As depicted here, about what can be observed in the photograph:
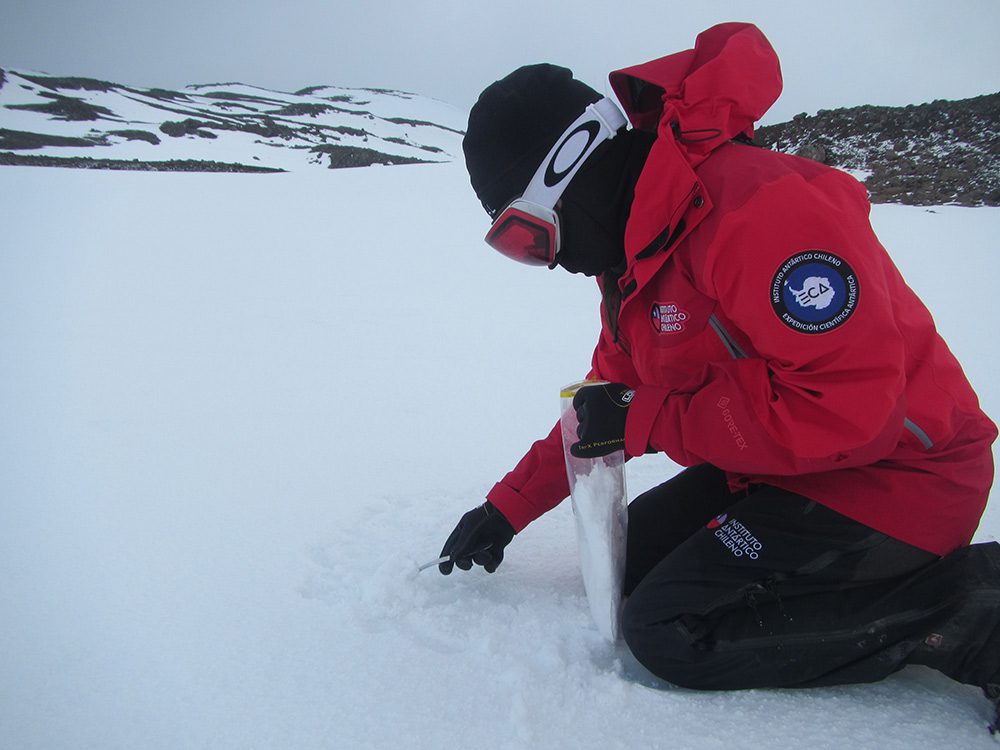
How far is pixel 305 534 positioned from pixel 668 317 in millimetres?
967

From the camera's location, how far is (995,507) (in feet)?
5.29

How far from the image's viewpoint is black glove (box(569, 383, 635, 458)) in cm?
106

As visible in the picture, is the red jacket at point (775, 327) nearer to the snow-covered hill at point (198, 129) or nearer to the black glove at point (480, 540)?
the black glove at point (480, 540)

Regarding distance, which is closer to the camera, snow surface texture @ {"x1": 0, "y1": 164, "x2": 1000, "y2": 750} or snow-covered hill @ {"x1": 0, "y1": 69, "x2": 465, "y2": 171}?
snow surface texture @ {"x1": 0, "y1": 164, "x2": 1000, "y2": 750}

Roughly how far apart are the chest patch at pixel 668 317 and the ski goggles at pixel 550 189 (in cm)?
21

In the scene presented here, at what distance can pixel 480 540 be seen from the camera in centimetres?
133

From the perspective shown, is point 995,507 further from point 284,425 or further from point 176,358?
point 176,358

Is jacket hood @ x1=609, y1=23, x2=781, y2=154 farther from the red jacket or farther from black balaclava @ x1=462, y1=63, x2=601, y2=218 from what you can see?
black balaclava @ x1=462, y1=63, x2=601, y2=218

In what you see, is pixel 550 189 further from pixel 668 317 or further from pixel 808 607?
pixel 808 607

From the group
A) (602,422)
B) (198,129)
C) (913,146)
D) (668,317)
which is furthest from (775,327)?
(198,129)

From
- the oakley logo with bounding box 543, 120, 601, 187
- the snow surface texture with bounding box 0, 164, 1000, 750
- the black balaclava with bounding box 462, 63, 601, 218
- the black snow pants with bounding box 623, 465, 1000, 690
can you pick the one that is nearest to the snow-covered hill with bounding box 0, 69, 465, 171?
the snow surface texture with bounding box 0, 164, 1000, 750

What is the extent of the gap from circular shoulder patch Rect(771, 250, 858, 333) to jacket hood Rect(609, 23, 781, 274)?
16 cm

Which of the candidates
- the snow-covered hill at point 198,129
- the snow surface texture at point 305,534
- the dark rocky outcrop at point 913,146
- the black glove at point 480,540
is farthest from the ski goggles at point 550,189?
the snow-covered hill at point 198,129

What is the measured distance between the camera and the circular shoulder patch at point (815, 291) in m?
0.84
